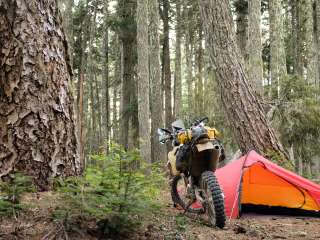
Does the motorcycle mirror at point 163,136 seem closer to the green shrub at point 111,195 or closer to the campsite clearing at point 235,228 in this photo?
the campsite clearing at point 235,228

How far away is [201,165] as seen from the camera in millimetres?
5750

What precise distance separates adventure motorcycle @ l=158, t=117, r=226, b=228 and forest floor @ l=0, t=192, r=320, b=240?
19 cm

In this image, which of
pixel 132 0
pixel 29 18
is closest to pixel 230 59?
pixel 29 18

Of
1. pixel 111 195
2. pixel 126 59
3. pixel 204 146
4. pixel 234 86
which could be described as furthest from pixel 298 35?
pixel 111 195

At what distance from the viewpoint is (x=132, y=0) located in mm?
22141

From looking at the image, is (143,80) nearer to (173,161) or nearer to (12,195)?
(173,161)

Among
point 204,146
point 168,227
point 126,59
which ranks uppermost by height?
point 126,59

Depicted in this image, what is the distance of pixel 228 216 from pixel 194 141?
1.26 m

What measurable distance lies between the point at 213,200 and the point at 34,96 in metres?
2.22

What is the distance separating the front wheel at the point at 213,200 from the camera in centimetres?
515

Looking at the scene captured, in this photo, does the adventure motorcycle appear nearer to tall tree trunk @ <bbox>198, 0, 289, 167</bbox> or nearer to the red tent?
the red tent

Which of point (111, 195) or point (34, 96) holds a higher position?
point (34, 96)

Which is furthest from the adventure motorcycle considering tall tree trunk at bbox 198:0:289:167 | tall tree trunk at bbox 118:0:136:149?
tall tree trunk at bbox 118:0:136:149

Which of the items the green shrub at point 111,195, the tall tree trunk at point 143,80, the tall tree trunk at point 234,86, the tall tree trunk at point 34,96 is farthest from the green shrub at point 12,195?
the tall tree trunk at point 143,80
